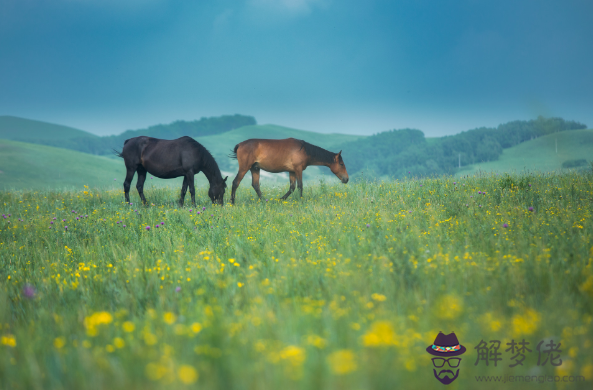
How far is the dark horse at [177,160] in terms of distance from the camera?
11227 mm

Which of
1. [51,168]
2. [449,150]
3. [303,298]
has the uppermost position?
[449,150]

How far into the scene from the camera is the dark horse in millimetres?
11227

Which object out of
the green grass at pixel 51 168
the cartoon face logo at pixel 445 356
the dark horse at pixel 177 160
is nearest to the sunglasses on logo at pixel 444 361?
the cartoon face logo at pixel 445 356

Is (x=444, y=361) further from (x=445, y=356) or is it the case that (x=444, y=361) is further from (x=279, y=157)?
(x=279, y=157)

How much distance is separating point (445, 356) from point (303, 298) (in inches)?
61.0

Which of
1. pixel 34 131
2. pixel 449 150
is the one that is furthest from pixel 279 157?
pixel 34 131

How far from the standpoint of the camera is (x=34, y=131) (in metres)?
127

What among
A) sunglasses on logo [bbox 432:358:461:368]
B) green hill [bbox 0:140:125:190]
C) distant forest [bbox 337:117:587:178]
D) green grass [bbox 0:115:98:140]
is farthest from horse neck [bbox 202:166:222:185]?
green grass [bbox 0:115:98:140]

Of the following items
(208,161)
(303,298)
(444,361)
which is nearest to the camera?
(444,361)

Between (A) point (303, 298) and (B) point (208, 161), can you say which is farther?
(B) point (208, 161)

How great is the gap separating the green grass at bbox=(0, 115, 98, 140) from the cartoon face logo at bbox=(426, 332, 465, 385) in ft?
499

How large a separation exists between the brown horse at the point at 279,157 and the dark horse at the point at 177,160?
0.75m

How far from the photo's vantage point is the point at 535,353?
2.29m

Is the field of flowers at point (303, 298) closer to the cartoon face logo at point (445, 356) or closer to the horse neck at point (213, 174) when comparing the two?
the cartoon face logo at point (445, 356)
